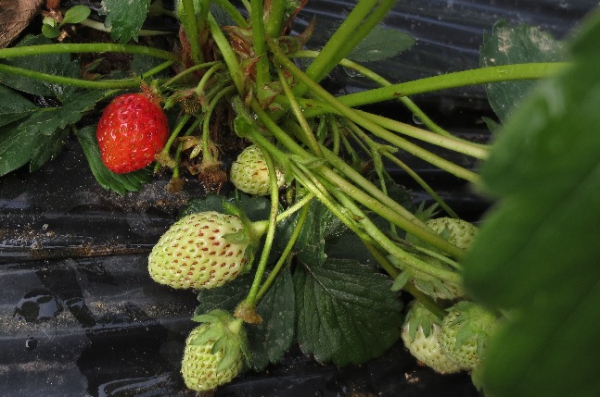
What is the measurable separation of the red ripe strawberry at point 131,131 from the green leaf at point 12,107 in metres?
0.10

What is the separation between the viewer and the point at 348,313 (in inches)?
32.1

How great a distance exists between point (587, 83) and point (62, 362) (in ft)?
2.40

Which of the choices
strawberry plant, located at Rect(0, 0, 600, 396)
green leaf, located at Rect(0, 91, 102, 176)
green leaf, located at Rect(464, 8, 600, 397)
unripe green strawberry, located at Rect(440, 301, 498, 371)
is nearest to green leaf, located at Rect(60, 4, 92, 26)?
strawberry plant, located at Rect(0, 0, 600, 396)

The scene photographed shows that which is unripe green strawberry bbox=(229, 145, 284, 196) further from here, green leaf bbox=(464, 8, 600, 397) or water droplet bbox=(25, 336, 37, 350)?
green leaf bbox=(464, 8, 600, 397)

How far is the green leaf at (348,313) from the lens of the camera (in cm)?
80

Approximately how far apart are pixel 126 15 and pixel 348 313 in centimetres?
48

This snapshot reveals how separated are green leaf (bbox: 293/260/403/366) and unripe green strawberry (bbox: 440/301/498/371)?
0.45 ft

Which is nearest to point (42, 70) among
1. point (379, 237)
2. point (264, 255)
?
point (264, 255)

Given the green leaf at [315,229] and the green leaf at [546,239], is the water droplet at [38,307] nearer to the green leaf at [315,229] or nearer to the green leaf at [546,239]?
the green leaf at [315,229]

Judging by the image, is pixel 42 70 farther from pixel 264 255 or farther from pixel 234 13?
pixel 264 255

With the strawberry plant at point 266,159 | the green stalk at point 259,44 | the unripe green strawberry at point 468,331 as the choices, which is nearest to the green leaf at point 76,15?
the strawberry plant at point 266,159

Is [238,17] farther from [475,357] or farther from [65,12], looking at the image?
[475,357]

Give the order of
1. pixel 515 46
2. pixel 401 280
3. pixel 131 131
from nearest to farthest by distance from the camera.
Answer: pixel 401 280 → pixel 131 131 → pixel 515 46

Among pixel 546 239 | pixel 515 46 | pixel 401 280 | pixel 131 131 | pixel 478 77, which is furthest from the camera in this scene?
pixel 515 46
